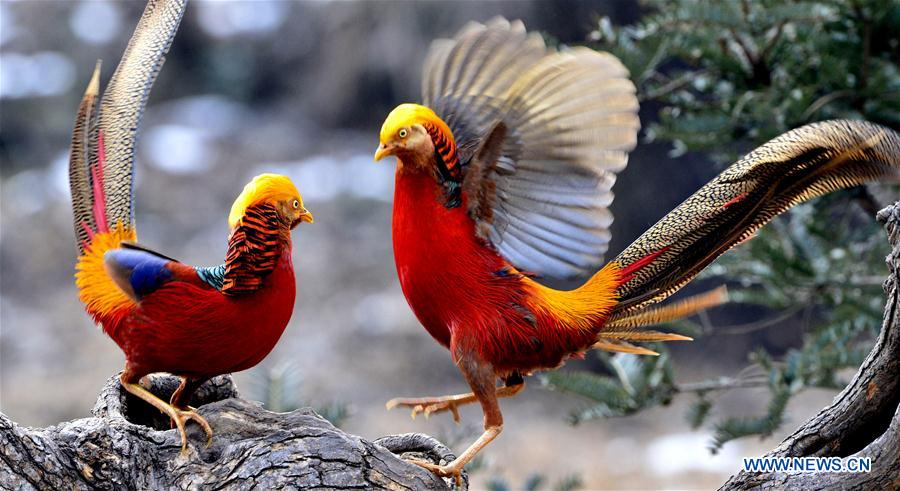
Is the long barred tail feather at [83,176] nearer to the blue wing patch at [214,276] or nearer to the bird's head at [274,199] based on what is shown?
the blue wing patch at [214,276]

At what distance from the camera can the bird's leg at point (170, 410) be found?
195 centimetres

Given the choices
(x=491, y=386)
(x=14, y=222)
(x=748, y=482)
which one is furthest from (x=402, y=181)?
(x=14, y=222)

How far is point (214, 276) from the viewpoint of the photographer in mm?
2012

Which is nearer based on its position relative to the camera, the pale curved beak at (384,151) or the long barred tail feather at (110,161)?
the pale curved beak at (384,151)

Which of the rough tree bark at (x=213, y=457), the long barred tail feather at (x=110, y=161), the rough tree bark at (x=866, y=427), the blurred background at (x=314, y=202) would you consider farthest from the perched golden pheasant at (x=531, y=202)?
the blurred background at (x=314, y=202)

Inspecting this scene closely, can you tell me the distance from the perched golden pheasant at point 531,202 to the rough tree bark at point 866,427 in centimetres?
30

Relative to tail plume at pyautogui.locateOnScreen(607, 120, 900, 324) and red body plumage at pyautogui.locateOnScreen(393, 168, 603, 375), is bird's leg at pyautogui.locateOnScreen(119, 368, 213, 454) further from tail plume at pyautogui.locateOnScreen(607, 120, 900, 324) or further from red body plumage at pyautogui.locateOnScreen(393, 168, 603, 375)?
tail plume at pyautogui.locateOnScreen(607, 120, 900, 324)

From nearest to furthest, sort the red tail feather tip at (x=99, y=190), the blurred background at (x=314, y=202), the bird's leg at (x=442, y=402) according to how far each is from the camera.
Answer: the red tail feather tip at (x=99, y=190), the bird's leg at (x=442, y=402), the blurred background at (x=314, y=202)

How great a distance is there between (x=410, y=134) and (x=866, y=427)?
1.03 metres

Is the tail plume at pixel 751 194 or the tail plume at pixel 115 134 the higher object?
the tail plume at pixel 115 134

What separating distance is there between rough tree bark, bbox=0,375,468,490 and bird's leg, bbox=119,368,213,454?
0.07ft

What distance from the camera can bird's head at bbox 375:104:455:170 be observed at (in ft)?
6.40

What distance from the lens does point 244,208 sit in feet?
6.35

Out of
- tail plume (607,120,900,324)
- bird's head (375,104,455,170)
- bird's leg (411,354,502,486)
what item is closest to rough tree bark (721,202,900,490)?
tail plume (607,120,900,324)
